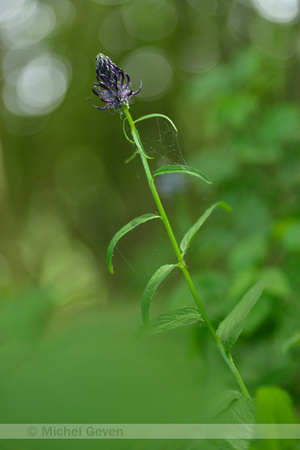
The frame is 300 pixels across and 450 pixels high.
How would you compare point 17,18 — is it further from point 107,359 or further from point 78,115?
point 107,359

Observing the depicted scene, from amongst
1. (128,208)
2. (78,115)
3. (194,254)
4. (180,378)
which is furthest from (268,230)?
(78,115)

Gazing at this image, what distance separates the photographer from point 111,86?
1.44 ft

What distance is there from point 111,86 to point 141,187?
510mm

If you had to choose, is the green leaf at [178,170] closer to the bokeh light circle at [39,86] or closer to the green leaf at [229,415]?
the green leaf at [229,415]

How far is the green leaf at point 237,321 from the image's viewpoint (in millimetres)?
399

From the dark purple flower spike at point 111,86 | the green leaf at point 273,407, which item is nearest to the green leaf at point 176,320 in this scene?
the green leaf at point 273,407

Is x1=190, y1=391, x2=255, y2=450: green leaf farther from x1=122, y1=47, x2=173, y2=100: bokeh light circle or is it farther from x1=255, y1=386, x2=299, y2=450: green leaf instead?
x1=122, y1=47, x2=173, y2=100: bokeh light circle

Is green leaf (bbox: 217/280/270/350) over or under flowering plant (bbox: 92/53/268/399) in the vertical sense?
under

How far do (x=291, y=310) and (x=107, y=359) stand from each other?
0.87 m

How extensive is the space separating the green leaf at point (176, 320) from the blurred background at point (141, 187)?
2 cm

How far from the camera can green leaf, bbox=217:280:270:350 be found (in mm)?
399

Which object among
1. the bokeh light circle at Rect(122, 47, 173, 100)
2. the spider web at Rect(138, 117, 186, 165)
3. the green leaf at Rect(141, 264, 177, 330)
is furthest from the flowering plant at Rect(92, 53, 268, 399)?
the bokeh light circle at Rect(122, 47, 173, 100)

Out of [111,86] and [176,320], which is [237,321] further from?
[111,86]

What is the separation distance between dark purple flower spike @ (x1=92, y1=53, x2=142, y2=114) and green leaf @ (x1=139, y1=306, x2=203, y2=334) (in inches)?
9.1
